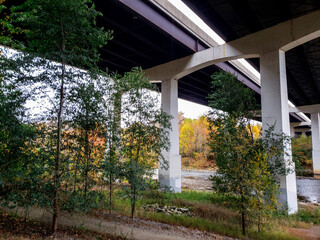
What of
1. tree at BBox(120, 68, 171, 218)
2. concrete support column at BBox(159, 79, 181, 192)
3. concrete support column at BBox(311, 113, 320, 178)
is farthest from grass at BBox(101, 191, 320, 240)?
concrete support column at BBox(311, 113, 320, 178)

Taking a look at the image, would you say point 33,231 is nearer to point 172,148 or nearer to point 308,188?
point 172,148

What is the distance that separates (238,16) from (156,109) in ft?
21.0

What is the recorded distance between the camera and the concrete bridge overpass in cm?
1022

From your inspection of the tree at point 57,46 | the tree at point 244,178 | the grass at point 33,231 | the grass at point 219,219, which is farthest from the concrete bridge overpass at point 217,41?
the grass at point 33,231

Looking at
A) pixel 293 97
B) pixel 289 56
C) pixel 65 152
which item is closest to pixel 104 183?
pixel 65 152

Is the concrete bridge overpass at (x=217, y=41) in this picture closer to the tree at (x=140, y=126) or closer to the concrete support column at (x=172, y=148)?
the concrete support column at (x=172, y=148)

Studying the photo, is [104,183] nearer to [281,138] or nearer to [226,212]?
[226,212]

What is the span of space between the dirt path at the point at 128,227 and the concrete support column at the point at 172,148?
280 inches

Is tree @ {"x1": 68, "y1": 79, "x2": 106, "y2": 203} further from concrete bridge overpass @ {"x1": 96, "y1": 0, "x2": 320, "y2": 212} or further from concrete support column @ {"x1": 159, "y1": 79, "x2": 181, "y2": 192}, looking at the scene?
concrete support column @ {"x1": 159, "y1": 79, "x2": 181, "y2": 192}

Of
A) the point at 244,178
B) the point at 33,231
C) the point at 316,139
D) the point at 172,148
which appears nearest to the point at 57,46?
the point at 33,231

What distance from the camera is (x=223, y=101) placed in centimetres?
1219

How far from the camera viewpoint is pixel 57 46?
543 centimetres

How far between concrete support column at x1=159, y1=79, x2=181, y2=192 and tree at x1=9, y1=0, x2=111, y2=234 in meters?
10.2

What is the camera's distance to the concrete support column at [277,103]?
1039 cm
